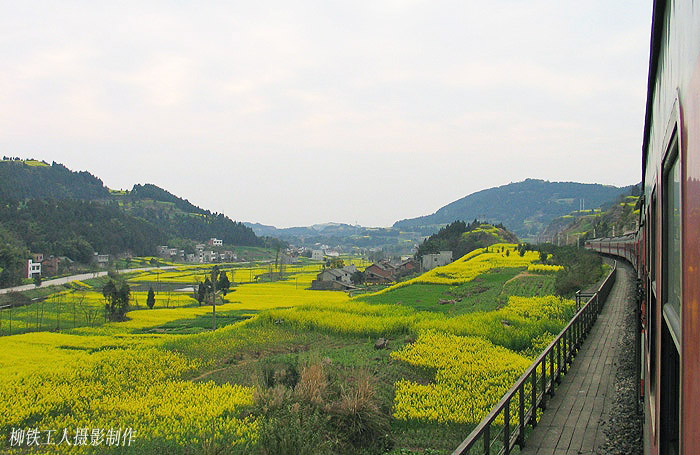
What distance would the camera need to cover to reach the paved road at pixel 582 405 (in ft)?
19.1

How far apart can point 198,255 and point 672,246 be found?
3786 inches

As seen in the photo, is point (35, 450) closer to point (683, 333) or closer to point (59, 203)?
point (683, 333)

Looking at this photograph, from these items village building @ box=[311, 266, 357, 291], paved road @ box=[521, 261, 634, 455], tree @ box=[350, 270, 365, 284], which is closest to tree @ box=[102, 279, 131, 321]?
village building @ box=[311, 266, 357, 291]

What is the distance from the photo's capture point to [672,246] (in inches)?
75.3

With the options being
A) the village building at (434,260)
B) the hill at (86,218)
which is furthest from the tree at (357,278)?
the hill at (86,218)

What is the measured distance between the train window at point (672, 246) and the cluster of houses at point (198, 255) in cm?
9054

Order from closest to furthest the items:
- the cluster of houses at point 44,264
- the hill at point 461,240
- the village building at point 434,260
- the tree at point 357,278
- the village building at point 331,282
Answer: the village building at point 331,282 < the cluster of houses at point 44,264 < the tree at point 357,278 < the village building at point 434,260 < the hill at point 461,240

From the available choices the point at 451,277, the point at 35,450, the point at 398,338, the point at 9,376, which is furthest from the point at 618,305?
the point at 451,277

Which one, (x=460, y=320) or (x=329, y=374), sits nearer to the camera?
(x=329, y=374)

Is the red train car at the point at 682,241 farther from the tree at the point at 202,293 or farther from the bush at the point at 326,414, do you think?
the tree at the point at 202,293

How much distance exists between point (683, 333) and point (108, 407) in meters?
12.6

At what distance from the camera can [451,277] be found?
124 feet

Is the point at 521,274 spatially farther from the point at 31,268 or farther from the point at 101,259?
the point at 101,259

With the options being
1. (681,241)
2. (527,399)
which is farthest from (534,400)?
(681,241)
